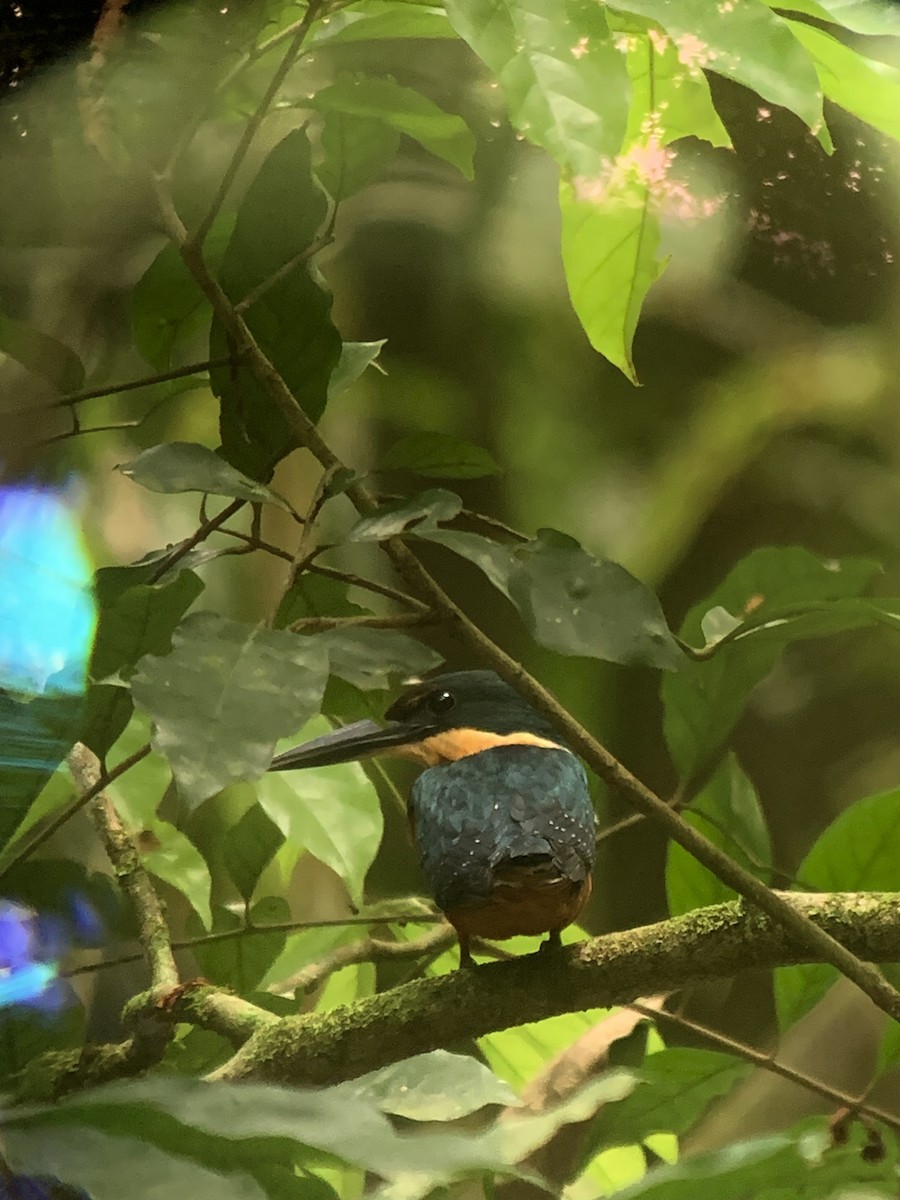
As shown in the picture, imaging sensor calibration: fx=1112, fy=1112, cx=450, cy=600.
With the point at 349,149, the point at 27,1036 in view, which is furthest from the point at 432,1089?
the point at 349,149

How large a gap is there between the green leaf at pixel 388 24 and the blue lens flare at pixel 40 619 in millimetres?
291

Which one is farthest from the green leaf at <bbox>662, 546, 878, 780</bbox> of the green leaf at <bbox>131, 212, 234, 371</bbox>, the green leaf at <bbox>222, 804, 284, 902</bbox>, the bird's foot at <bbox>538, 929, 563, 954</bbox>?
the green leaf at <bbox>131, 212, 234, 371</bbox>

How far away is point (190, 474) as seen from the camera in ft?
1.61

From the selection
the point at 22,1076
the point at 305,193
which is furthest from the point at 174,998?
the point at 305,193

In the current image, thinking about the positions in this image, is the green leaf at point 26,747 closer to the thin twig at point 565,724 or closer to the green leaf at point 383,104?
the thin twig at point 565,724

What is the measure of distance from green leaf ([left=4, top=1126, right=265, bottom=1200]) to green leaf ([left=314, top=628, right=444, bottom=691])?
0.20m

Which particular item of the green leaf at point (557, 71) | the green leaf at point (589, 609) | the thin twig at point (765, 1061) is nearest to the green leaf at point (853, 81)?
the green leaf at point (557, 71)

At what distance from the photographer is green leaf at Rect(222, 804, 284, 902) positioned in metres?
0.66

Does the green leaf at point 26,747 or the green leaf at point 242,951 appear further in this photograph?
the green leaf at point 242,951

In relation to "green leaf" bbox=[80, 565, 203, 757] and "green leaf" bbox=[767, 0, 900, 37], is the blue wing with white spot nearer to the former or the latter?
"green leaf" bbox=[80, 565, 203, 757]

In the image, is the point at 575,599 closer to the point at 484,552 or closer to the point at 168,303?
the point at 484,552

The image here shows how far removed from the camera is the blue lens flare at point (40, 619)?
471 millimetres

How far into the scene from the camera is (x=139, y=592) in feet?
1.65

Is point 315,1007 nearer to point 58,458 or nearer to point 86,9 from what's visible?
point 58,458
